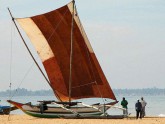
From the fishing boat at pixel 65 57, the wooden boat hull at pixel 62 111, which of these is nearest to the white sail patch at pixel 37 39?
the fishing boat at pixel 65 57

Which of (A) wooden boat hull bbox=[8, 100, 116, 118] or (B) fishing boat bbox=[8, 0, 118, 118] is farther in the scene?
(B) fishing boat bbox=[8, 0, 118, 118]

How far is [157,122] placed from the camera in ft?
122

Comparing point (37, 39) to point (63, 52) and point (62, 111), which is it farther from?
point (62, 111)

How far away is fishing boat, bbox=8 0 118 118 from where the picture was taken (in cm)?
4412

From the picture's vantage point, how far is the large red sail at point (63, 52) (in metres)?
44.6

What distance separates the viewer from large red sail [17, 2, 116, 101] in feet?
146

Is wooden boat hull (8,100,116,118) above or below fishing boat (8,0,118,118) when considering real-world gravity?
below

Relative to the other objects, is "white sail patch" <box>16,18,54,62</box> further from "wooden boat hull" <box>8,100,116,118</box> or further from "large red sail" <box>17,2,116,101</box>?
"wooden boat hull" <box>8,100,116,118</box>

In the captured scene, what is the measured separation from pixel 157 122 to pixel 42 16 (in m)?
14.7

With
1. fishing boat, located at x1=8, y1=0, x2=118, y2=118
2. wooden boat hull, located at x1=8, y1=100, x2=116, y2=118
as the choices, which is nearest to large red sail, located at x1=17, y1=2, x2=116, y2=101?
fishing boat, located at x1=8, y1=0, x2=118, y2=118

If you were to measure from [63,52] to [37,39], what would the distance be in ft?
8.24

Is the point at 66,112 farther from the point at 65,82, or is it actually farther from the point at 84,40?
the point at 84,40

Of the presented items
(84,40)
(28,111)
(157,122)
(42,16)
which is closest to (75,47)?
(84,40)

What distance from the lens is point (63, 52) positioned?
4525cm
